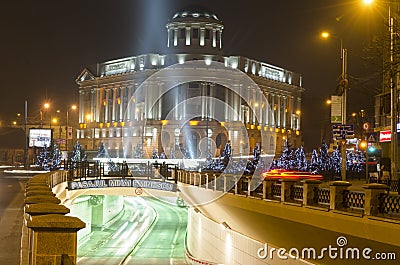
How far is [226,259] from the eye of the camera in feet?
76.3

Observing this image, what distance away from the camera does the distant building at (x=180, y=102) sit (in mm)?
136250

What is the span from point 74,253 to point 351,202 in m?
14.1

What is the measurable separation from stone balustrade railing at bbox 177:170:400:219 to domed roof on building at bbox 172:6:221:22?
120 meters

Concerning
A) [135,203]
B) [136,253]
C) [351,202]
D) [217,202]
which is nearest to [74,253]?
[351,202]

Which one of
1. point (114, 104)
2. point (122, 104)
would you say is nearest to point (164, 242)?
point (122, 104)

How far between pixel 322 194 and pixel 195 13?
434 ft

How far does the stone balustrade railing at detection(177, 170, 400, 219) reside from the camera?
60.0 ft

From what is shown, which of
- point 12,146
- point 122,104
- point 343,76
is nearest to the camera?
point 343,76

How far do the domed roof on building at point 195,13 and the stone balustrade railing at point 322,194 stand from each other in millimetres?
119553

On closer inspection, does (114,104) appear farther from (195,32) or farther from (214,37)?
(214,37)

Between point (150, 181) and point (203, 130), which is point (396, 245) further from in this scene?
point (203, 130)

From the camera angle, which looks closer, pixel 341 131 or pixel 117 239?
pixel 341 131

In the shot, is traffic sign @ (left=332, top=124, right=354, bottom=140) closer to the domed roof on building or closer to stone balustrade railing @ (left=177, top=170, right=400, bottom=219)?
stone balustrade railing @ (left=177, top=170, right=400, bottom=219)

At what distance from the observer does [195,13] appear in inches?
5950
